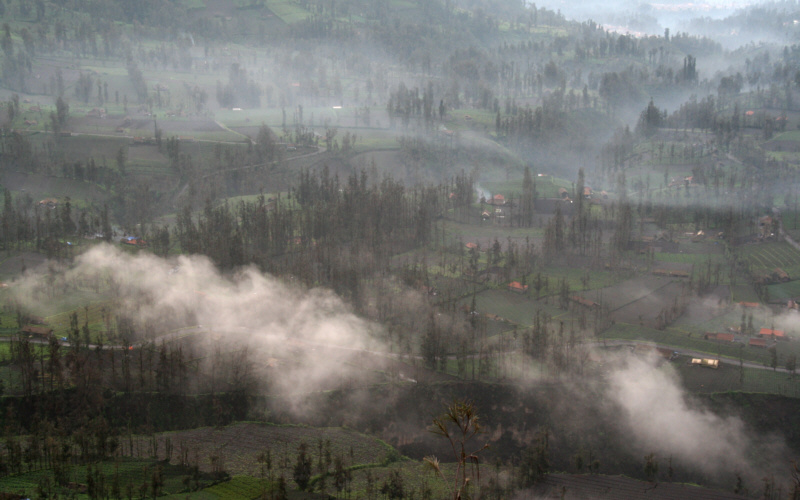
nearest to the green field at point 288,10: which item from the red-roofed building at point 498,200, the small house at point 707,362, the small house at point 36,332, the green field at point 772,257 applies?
the red-roofed building at point 498,200

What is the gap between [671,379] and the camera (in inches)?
2014

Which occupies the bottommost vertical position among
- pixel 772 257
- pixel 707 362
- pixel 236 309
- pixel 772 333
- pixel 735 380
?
pixel 735 380

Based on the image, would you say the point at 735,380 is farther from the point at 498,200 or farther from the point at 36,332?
the point at 498,200

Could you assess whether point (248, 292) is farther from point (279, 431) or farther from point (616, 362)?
point (616, 362)

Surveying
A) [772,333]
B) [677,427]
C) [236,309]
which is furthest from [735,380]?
[236,309]

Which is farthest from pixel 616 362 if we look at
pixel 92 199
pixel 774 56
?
pixel 774 56

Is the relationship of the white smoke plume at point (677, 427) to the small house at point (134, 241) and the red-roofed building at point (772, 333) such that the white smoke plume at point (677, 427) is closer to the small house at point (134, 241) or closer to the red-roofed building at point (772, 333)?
the red-roofed building at point (772, 333)

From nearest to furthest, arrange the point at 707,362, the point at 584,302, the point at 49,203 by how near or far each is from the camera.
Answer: the point at 707,362, the point at 584,302, the point at 49,203

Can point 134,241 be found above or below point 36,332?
above

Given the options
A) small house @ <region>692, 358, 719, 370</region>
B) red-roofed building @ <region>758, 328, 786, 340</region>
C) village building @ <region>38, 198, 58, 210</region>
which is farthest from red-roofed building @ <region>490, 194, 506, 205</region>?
village building @ <region>38, 198, 58, 210</region>

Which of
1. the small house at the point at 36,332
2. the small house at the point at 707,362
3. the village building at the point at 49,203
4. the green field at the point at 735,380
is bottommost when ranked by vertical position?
the green field at the point at 735,380

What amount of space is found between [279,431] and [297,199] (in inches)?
1791

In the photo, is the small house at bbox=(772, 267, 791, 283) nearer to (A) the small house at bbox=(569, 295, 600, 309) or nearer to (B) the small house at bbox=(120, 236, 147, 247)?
(A) the small house at bbox=(569, 295, 600, 309)

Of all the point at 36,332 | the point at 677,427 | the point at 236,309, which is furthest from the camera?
the point at 236,309
